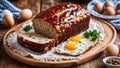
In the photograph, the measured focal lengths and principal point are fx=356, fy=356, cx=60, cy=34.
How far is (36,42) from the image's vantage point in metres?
2.49

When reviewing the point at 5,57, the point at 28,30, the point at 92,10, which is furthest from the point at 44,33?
the point at 92,10

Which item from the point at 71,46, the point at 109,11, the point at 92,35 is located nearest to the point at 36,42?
the point at 71,46

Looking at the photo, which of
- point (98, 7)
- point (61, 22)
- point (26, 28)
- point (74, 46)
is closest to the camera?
point (74, 46)

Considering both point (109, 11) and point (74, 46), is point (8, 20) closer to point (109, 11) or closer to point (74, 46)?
point (74, 46)

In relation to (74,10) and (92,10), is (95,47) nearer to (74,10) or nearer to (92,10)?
(74,10)

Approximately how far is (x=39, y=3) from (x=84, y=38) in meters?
1.01

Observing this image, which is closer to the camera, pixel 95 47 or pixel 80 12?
pixel 95 47

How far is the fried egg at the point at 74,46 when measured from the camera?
2.47 m

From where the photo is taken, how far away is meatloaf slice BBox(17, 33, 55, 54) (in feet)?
8.15

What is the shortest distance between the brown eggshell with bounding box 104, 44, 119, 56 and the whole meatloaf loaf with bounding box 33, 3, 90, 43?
36 cm

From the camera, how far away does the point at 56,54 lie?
2488mm

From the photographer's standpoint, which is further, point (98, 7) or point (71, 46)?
point (98, 7)

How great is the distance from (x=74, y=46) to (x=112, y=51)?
0.27 metres

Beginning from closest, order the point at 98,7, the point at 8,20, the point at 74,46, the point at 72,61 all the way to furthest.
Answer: the point at 72,61, the point at 74,46, the point at 8,20, the point at 98,7
